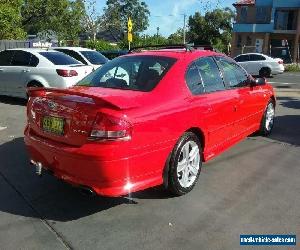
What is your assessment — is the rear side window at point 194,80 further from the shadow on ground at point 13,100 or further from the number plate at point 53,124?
the shadow on ground at point 13,100

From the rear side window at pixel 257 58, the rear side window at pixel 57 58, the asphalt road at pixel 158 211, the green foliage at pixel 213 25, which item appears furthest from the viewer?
the green foliage at pixel 213 25

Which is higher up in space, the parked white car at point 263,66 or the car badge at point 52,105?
the car badge at point 52,105

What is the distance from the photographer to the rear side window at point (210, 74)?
520 centimetres

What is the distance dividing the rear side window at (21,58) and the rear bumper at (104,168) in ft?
23.2

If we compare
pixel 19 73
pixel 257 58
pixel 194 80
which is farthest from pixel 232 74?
pixel 257 58

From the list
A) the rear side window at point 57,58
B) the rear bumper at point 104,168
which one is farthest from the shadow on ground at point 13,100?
the rear bumper at point 104,168

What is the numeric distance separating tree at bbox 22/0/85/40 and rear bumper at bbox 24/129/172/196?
30923 mm

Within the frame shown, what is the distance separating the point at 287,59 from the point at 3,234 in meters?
41.4

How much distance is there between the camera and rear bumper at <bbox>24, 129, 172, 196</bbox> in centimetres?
384

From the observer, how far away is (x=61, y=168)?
13.6 feet

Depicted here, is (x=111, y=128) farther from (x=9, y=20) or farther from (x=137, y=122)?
(x=9, y=20)

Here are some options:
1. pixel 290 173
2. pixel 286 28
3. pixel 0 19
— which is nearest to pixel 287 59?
pixel 286 28

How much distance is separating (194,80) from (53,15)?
31.2 meters

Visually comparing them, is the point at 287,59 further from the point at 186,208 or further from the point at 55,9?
the point at 186,208
